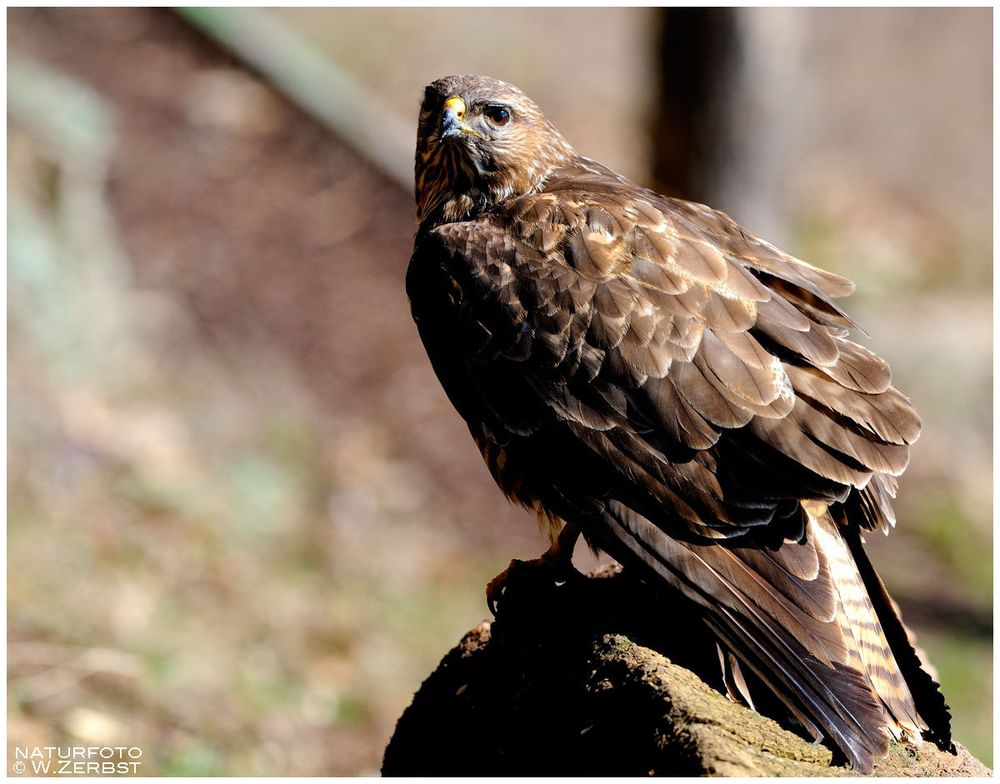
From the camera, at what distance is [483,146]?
388cm

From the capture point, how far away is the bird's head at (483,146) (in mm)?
3881

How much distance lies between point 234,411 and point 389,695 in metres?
2.22

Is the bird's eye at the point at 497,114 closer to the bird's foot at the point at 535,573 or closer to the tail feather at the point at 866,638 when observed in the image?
the bird's foot at the point at 535,573

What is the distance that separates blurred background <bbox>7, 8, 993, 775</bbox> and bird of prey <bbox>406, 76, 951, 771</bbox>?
2436 mm

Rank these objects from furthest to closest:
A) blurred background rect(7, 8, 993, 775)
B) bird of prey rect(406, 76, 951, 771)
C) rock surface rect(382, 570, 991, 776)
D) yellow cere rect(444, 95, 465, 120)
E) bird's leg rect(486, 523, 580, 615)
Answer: blurred background rect(7, 8, 993, 775), yellow cere rect(444, 95, 465, 120), bird's leg rect(486, 523, 580, 615), bird of prey rect(406, 76, 951, 771), rock surface rect(382, 570, 991, 776)

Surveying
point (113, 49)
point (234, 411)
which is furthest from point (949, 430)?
point (113, 49)

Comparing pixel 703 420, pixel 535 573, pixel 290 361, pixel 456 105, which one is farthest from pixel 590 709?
pixel 290 361

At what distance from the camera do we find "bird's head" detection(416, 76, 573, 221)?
12.7 ft

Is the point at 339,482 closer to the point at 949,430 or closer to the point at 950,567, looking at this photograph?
the point at 950,567

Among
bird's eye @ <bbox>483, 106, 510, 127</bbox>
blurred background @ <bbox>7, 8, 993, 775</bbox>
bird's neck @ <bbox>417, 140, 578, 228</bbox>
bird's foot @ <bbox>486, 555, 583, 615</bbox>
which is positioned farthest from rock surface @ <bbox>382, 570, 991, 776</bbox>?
blurred background @ <bbox>7, 8, 993, 775</bbox>

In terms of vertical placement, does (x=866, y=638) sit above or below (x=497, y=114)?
below

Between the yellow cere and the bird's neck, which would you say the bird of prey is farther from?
the yellow cere

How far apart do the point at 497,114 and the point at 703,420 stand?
139 cm

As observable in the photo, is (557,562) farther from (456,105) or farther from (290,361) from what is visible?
(290,361)
